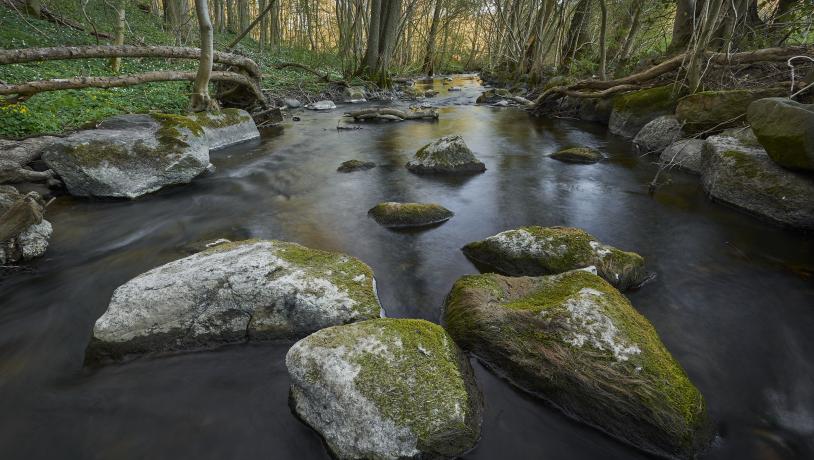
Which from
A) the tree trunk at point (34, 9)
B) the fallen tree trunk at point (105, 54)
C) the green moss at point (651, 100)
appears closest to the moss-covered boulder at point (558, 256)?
the green moss at point (651, 100)

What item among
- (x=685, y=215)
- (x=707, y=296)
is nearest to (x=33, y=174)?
(x=707, y=296)

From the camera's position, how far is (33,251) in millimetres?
4543

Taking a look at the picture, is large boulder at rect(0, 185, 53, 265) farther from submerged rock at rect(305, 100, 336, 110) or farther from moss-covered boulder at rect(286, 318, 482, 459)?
submerged rock at rect(305, 100, 336, 110)

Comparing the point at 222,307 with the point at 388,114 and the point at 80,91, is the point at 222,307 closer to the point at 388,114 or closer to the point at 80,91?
the point at 80,91

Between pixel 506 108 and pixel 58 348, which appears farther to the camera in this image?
pixel 506 108

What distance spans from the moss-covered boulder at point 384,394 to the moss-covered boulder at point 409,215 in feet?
10.2

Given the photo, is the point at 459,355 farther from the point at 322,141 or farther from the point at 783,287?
the point at 322,141

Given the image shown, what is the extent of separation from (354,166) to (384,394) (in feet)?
22.2

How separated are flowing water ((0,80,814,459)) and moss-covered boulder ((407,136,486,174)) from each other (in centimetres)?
36

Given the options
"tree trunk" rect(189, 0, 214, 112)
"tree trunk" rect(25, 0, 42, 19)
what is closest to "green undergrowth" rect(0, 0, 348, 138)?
"tree trunk" rect(25, 0, 42, 19)

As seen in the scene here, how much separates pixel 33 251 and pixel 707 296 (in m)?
7.23

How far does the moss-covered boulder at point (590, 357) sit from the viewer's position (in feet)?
7.79

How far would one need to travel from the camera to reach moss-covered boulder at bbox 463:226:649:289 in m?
4.03

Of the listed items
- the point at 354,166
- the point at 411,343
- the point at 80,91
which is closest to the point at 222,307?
the point at 411,343
